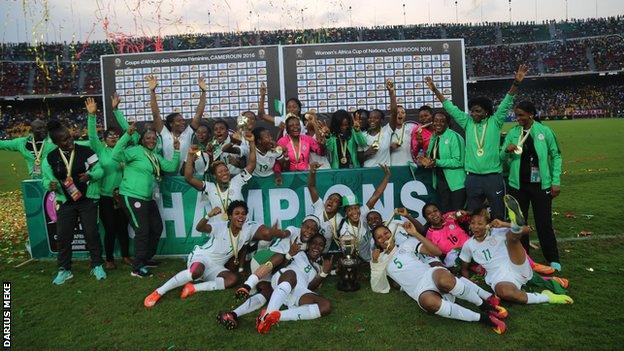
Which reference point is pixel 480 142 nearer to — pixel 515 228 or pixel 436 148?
pixel 436 148

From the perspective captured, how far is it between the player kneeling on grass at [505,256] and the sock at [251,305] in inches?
89.7

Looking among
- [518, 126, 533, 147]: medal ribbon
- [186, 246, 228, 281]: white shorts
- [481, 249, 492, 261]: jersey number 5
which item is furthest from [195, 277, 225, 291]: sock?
[518, 126, 533, 147]: medal ribbon

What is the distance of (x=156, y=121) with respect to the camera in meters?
7.08

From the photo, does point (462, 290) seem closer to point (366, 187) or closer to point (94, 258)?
point (366, 187)

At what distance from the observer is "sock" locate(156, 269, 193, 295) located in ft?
17.0

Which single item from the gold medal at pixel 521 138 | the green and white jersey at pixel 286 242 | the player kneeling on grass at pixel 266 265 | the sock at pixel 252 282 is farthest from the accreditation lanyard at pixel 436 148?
the sock at pixel 252 282

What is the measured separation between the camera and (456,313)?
427 cm

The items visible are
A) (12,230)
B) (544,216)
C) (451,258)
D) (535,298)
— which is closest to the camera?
(535,298)

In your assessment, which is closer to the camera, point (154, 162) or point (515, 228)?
point (515, 228)

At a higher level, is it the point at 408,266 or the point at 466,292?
the point at 408,266

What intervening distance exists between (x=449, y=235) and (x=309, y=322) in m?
2.23

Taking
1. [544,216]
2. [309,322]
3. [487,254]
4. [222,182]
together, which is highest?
[222,182]

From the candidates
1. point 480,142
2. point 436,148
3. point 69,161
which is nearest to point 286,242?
point 436,148

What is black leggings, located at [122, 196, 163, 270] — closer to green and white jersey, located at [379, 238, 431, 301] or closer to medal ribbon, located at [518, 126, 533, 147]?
green and white jersey, located at [379, 238, 431, 301]
